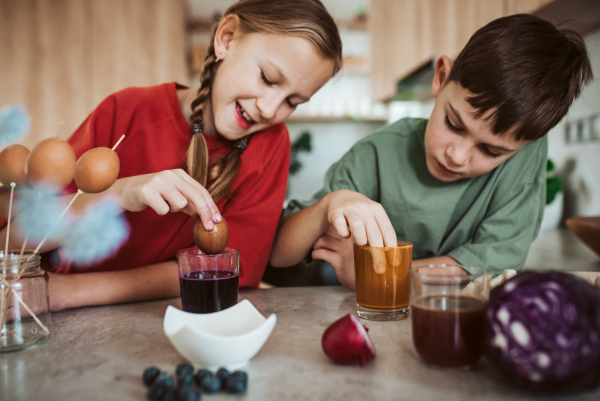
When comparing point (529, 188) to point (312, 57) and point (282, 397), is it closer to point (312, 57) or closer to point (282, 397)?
point (312, 57)

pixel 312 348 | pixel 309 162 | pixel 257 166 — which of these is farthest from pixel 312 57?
pixel 309 162

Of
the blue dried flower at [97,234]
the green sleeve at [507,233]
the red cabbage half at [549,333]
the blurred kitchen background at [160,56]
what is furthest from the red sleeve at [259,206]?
the blurred kitchen background at [160,56]

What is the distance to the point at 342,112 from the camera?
3.97m

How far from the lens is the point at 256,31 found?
1050mm

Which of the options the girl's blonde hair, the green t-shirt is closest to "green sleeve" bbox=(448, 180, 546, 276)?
the green t-shirt

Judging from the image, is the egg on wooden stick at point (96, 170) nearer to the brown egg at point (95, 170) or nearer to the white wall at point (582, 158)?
the brown egg at point (95, 170)

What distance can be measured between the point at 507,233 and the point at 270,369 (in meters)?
0.85

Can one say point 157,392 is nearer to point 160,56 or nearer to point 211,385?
point 211,385

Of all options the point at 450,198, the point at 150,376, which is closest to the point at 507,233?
the point at 450,198

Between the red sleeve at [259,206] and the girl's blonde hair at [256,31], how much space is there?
6 cm

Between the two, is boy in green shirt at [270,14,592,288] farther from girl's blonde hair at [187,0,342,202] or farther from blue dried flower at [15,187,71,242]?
blue dried flower at [15,187,71,242]

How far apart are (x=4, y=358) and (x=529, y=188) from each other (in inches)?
48.8

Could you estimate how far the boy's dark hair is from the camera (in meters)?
0.91

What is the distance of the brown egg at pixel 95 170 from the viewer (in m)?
0.63
